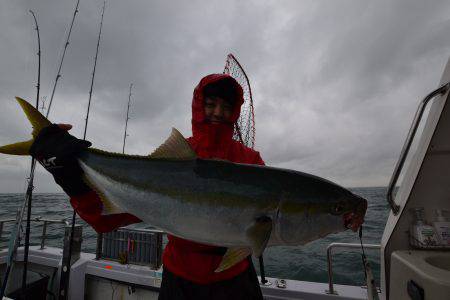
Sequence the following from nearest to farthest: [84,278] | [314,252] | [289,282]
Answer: [289,282] < [84,278] < [314,252]

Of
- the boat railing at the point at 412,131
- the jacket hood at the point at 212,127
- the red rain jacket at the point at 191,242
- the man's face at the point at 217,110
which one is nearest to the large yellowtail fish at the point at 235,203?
the red rain jacket at the point at 191,242

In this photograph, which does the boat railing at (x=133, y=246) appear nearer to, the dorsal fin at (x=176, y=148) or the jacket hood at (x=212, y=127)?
the jacket hood at (x=212, y=127)

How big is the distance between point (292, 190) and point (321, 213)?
30cm

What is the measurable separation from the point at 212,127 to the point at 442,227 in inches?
118

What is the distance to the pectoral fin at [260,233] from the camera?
2.03 metres

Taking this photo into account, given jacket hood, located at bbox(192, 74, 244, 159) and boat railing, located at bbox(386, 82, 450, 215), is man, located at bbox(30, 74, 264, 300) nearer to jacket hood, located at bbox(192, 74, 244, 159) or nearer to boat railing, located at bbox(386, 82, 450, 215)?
jacket hood, located at bbox(192, 74, 244, 159)

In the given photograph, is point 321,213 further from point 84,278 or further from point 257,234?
point 84,278

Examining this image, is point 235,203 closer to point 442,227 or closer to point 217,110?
point 217,110

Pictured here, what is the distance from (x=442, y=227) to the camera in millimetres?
3143

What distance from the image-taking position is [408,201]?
3.29 m

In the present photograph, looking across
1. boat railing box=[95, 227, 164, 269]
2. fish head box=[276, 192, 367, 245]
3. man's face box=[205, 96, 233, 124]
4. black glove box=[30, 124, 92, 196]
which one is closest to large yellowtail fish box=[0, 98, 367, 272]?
fish head box=[276, 192, 367, 245]

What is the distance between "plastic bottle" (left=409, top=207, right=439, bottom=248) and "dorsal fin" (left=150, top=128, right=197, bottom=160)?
2837mm

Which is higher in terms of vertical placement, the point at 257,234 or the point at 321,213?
the point at 321,213

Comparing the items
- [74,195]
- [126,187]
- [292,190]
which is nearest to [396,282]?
[292,190]
